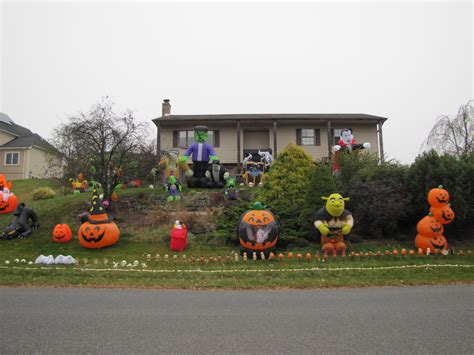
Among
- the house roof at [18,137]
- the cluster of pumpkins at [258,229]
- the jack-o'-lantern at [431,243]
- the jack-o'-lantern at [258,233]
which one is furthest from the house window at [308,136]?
the house roof at [18,137]

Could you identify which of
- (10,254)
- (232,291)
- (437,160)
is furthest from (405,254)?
(10,254)

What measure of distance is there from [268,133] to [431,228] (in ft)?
59.7

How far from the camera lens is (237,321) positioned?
4.65m

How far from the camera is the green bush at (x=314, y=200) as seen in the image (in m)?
11.8

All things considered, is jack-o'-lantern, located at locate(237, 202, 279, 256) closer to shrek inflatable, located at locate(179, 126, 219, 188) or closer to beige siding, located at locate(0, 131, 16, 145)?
shrek inflatable, located at locate(179, 126, 219, 188)

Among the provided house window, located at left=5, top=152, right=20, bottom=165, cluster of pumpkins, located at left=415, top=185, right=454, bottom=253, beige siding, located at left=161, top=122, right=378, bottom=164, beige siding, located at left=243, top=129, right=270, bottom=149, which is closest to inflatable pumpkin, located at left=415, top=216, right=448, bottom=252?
cluster of pumpkins, located at left=415, top=185, right=454, bottom=253

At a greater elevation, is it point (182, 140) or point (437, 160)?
point (182, 140)

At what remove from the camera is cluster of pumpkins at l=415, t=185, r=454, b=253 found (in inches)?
414

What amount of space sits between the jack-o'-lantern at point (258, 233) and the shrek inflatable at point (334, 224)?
5.03 ft

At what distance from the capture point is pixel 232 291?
21.9 ft

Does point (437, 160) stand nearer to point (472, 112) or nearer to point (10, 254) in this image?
point (472, 112)

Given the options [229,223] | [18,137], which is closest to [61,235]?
[229,223]

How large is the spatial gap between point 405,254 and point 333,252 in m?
2.28

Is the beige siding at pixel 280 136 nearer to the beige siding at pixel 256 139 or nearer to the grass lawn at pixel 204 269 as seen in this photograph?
the beige siding at pixel 256 139
